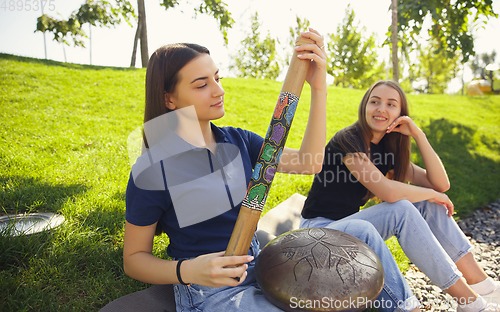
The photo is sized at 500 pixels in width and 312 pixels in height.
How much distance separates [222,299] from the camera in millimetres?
1640

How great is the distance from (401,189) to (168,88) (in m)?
2.01

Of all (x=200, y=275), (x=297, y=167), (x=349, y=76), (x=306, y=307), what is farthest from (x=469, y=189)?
(x=349, y=76)

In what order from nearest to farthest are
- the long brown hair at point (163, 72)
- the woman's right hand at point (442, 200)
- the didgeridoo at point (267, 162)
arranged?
the didgeridoo at point (267, 162) → the long brown hair at point (163, 72) → the woman's right hand at point (442, 200)

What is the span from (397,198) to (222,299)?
1.64 metres

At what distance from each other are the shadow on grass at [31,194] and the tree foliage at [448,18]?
8.29 meters

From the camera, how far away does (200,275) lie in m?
1.38

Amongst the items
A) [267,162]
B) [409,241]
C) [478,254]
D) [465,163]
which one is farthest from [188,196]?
[465,163]

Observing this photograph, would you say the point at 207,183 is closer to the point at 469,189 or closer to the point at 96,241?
the point at 96,241

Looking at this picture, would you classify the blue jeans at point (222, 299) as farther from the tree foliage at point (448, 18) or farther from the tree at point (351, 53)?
the tree at point (351, 53)

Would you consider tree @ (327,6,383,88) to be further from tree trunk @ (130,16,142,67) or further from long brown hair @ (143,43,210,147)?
long brown hair @ (143,43,210,147)

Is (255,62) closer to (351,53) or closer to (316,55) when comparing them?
(351,53)

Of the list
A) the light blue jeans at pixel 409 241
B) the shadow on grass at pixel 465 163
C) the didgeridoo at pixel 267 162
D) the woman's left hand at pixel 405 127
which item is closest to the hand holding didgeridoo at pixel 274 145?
the didgeridoo at pixel 267 162

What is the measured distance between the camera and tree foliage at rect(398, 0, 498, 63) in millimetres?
7383

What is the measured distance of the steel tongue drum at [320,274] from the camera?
144cm
